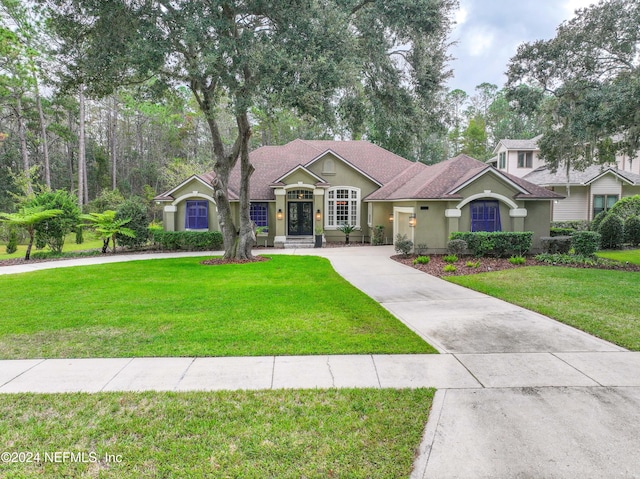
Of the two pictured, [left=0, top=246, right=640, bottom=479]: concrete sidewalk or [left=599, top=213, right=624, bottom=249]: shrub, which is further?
[left=599, top=213, right=624, bottom=249]: shrub

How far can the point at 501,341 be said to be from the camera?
576 cm

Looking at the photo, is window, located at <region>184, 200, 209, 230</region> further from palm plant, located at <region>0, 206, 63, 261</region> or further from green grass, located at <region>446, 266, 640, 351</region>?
green grass, located at <region>446, 266, 640, 351</region>

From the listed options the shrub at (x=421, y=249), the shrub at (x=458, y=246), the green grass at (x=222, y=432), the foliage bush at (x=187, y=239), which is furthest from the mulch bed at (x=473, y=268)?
the foliage bush at (x=187, y=239)

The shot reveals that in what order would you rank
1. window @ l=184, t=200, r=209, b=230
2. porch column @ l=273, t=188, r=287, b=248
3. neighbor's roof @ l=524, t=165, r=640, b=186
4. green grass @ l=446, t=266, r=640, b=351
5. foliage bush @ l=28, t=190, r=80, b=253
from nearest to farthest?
1. green grass @ l=446, t=266, r=640, b=351
2. foliage bush @ l=28, t=190, r=80, b=253
3. window @ l=184, t=200, r=209, b=230
4. porch column @ l=273, t=188, r=287, b=248
5. neighbor's roof @ l=524, t=165, r=640, b=186

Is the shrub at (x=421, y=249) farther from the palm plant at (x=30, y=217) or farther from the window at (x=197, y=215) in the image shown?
the palm plant at (x=30, y=217)

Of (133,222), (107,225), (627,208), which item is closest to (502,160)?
(627,208)

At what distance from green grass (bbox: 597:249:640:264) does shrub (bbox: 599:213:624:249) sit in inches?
23.2

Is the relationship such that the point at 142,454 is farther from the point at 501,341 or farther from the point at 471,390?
the point at 501,341

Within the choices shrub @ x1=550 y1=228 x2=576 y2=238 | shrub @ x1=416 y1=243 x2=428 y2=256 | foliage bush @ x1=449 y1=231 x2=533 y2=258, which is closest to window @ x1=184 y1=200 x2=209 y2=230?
shrub @ x1=416 y1=243 x2=428 y2=256

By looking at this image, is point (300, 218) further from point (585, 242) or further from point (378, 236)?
point (585, 242)

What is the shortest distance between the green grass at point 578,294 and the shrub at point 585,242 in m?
2.12

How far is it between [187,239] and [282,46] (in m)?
11.6

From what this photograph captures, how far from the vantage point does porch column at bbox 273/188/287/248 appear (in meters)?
20.0

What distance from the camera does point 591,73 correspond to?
11852 millimetres
